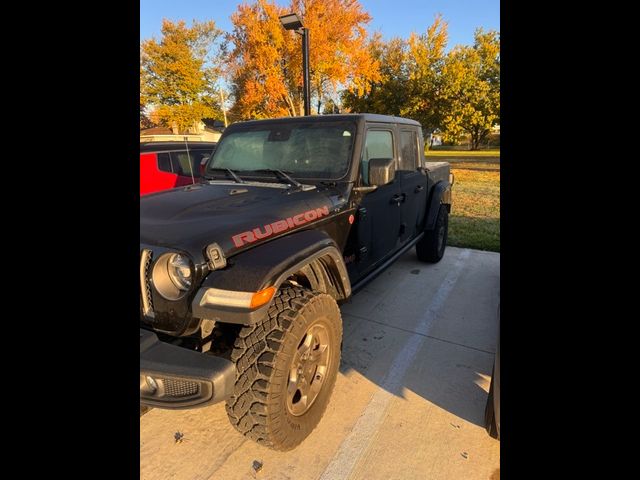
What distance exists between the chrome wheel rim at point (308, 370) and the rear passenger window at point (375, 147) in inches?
56.4

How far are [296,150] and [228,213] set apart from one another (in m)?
1.15

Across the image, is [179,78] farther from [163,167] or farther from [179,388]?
[179,388]

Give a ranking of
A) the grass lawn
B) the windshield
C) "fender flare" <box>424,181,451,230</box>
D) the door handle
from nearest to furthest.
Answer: the windshield
the door handle
"fender flare" <box>424,181,451,230</box>
the grass lawn

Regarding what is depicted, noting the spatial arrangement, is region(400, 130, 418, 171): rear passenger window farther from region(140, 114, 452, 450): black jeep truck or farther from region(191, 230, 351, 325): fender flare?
region(191, 230, 351, 325): fender flare

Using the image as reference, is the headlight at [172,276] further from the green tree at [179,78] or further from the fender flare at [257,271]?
the green tree at [179,78]

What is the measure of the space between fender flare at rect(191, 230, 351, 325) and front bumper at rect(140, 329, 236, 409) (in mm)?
204

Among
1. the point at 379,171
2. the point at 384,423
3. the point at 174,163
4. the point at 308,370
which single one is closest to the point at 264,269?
the point at 308,370

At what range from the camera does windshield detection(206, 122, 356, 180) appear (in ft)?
10.3

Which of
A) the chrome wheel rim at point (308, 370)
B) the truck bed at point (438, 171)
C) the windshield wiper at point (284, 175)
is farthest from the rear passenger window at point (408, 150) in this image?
the chrome wheel rim at point (308, 370)

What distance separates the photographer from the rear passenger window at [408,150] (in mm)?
4141

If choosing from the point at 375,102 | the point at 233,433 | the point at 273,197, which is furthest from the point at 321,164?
the point at 375,102

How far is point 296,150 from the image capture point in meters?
3.25

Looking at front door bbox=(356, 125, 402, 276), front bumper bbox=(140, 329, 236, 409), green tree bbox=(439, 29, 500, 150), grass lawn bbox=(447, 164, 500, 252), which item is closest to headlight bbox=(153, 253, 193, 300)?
front bumper bbox=(140, 329, 236, 409)
